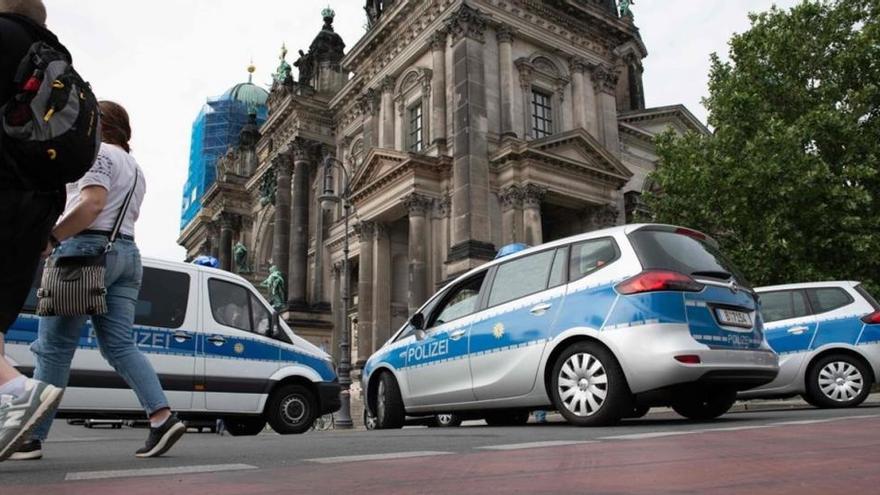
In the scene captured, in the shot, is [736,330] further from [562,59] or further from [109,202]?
[562,59]

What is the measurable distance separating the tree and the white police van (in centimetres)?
1576

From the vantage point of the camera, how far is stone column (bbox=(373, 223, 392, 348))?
27.4 metres

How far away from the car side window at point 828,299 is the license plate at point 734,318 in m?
4.03

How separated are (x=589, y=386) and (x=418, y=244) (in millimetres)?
20504

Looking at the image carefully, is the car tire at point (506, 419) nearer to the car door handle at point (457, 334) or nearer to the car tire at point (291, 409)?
the car door handle at point (457, 334)

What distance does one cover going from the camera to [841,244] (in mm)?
20188

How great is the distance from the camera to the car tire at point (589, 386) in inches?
233

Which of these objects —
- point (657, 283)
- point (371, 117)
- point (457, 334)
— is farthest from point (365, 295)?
point (657, 283)

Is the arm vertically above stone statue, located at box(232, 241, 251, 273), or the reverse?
stone statue, located at box(232, 241, 251, 273)

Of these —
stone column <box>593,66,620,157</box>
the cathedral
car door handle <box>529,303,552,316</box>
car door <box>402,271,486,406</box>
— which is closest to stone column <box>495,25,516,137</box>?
the cathedral

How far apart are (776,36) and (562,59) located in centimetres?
919

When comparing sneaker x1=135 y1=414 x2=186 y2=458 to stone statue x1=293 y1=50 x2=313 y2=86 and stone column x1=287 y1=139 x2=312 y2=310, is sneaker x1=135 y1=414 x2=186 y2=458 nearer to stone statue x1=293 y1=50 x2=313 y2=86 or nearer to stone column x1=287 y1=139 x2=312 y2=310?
stone column x1=287 y1=139 x2=312 y2=310

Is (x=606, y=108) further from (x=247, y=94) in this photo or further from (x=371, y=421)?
(x=247, y=94)

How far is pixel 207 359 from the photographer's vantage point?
8.34 meters
